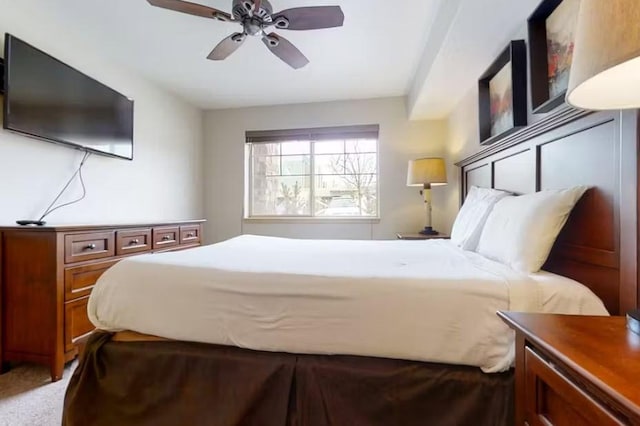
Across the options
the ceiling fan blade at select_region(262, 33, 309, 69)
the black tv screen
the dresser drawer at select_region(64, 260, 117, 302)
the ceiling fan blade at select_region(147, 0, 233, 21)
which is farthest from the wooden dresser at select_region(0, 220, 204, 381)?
the ceiling fan blade at select_region(262, 33, 309, 69)

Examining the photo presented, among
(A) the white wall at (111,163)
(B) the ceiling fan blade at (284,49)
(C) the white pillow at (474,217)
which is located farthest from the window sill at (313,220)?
(B) the ceiling fan blade at (284,49)

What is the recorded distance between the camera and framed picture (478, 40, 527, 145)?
192 cm

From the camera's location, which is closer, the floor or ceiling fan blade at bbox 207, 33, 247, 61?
the floor

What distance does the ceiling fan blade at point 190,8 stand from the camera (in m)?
1.83

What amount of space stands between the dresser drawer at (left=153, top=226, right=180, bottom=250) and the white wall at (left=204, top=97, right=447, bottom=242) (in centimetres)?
134

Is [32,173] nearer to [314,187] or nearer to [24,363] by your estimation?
→ [24,363]

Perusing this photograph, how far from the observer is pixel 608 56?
0.54m

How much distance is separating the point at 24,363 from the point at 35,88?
6.03 feet

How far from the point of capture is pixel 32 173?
228 cm

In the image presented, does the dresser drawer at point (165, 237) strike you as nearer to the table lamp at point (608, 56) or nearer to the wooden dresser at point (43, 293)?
the wooden dresser at point (43, 293)

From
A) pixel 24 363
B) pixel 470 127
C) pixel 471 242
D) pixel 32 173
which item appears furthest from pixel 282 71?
pixel 24 363

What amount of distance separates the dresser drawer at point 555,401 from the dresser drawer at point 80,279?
2391mm

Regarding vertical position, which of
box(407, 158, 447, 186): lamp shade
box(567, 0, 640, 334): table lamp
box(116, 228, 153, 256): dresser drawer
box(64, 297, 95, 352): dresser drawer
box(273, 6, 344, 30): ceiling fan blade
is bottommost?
box(64, 297, 95, 352): dresser drawer

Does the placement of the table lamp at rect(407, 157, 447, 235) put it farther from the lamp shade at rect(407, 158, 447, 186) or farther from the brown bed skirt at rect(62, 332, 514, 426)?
the brown bed skirt at rect(62, 332, 514, 426)
